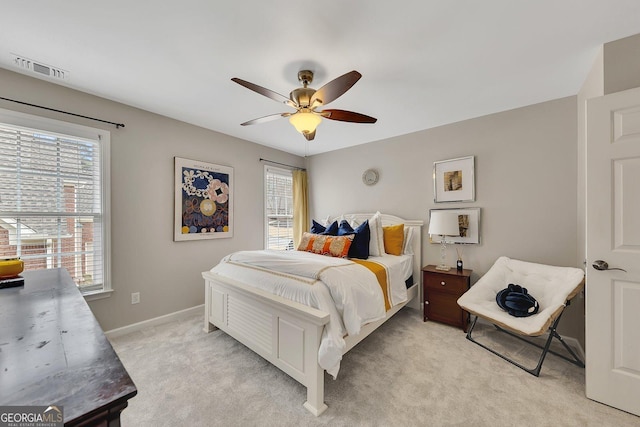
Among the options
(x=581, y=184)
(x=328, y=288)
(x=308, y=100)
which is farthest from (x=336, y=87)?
(x=581, y=184)

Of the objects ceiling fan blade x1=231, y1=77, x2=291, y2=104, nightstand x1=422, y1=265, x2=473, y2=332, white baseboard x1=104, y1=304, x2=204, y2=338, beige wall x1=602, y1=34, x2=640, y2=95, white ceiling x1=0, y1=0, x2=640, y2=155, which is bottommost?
white baseboard x1=104, y1=304, x2=204, y2=338

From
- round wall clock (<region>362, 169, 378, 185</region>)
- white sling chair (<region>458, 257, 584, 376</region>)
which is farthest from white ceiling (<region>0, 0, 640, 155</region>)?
white sling chair (<region>458, 257, 584, 376</region>)

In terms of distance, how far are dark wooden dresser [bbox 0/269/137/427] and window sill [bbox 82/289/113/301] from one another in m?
1.66

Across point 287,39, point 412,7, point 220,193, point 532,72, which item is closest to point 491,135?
point 532,72

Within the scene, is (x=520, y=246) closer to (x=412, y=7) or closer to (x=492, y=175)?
(x=492, y=175)

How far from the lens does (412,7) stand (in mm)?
1513

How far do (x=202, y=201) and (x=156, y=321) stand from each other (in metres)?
1.54

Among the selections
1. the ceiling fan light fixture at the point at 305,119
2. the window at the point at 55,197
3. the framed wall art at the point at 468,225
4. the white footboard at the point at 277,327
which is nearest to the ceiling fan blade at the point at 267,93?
the ceiling fan light fixture at the point at 305,119

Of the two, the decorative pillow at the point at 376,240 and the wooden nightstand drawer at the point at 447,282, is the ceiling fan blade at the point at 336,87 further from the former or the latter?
the wooden nightstand drawer at the point at 447,282

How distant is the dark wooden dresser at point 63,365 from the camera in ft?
1.85

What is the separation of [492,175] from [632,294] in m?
1.68

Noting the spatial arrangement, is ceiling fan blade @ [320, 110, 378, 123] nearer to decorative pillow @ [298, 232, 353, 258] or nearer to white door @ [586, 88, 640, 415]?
decorative pillow @ [298, 232, 353, 258]

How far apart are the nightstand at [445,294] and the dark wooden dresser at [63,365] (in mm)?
3049

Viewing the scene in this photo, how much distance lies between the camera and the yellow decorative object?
1579 millimetres
